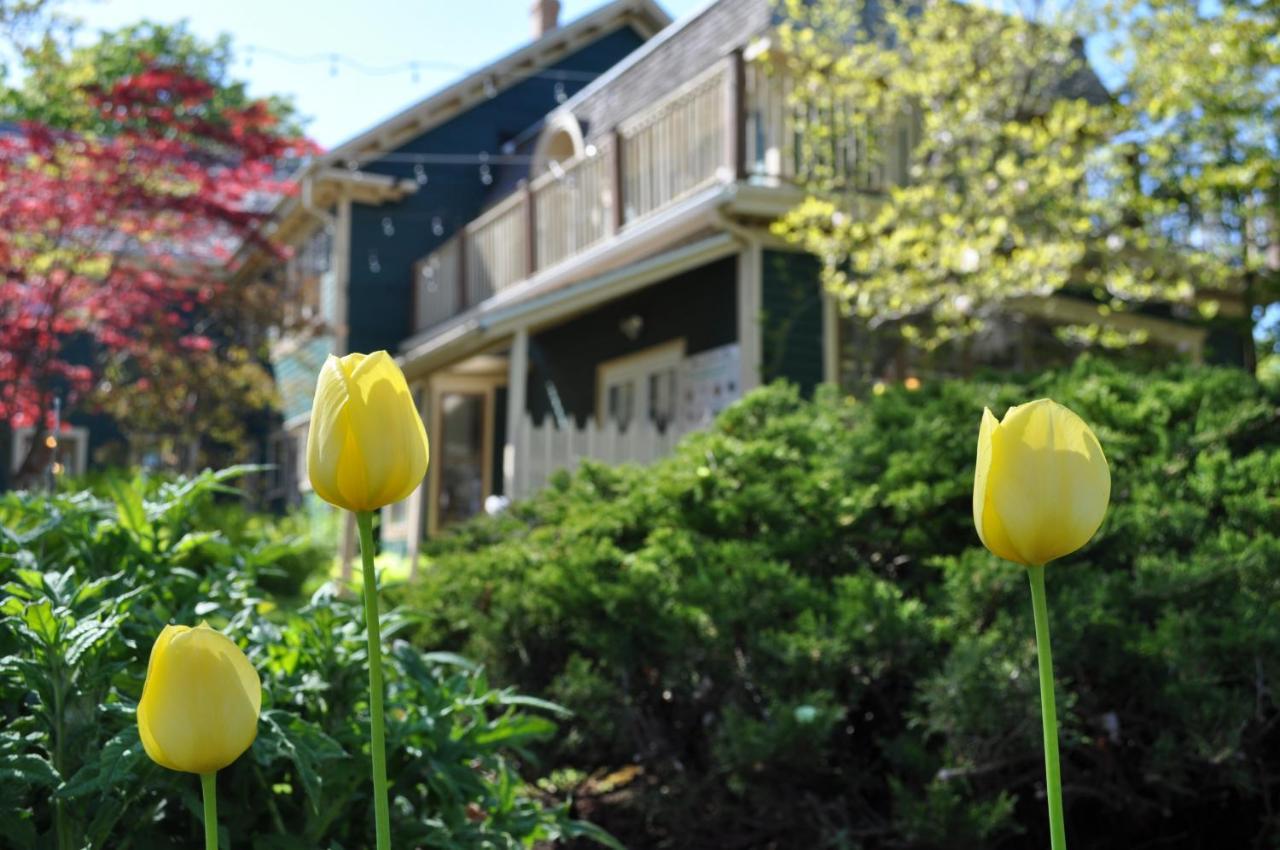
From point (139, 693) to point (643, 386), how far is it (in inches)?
393

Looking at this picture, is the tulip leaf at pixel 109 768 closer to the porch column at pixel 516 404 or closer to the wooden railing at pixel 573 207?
the porch column at pixel 516 404

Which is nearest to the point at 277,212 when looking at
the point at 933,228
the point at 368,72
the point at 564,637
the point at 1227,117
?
the point at 368,72

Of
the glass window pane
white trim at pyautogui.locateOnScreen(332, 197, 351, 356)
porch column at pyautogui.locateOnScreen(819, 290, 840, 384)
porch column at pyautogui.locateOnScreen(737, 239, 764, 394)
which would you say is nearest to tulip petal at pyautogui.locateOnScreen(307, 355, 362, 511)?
porch column at pyautogui.locateOnScreen(737, 239, 764, 394)

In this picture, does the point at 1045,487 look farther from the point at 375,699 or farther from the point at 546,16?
the point at 546,16

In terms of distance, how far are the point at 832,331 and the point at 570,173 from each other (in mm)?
3168

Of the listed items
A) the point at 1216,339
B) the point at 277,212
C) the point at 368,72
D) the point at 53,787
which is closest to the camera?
the point at 53,787

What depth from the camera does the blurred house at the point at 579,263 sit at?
32.3ft

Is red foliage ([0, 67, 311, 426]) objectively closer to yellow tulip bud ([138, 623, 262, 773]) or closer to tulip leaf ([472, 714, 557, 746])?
tulip leaf ([472, 714, 557, 746])

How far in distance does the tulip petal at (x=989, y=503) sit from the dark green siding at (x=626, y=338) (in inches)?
357

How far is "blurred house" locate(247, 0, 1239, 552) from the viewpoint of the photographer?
984 cm

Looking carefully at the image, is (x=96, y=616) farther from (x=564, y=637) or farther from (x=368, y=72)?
(x=368, y=72)

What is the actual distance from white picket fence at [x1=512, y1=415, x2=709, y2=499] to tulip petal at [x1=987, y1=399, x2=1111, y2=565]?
7568 mm

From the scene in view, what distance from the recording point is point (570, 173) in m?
11.9

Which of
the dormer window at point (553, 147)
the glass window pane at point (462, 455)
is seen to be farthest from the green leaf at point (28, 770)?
the glass window pane at point (462, 455)
